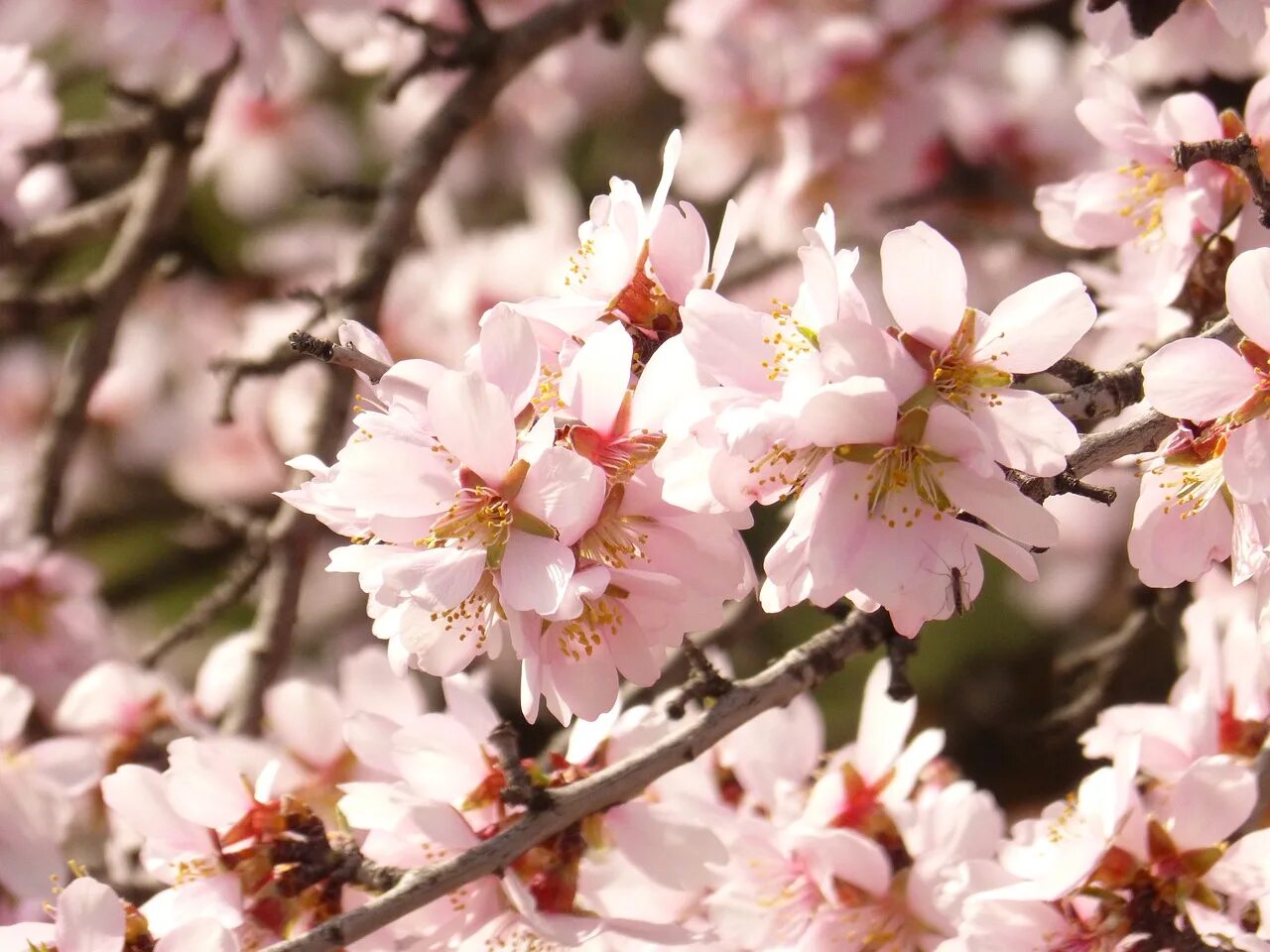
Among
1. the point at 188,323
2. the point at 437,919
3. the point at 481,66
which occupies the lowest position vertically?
the point at 188,323

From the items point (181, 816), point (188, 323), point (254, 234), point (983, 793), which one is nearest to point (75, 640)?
point (181, 816)

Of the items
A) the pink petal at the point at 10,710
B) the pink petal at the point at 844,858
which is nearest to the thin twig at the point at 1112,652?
the pink petal at the point at 844,858

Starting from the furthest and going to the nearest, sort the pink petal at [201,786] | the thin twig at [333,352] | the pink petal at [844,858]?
1. the pink petal at [844,858]
2. the pink petal at [201,786]
3. the thin twig at [333,352]

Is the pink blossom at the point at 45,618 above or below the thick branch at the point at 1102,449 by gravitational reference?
below

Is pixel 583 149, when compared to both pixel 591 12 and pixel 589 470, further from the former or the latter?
pixel 589 470

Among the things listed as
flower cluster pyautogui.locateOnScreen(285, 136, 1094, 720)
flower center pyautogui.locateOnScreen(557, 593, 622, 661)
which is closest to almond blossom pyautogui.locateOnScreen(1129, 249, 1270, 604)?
flower cluster pyautogui.locateOnScreen(285, 136, 1094, 720)

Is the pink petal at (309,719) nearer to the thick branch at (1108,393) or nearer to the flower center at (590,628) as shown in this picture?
the flower center at (590,628)
